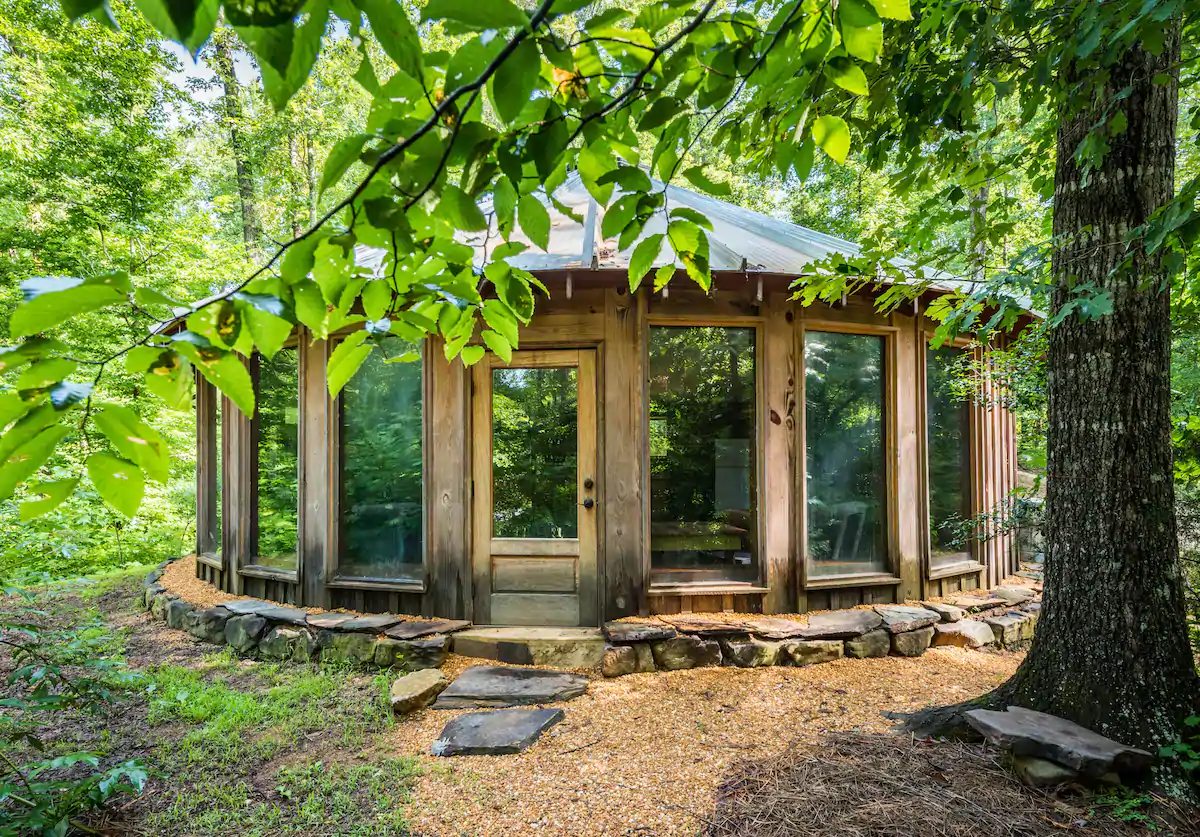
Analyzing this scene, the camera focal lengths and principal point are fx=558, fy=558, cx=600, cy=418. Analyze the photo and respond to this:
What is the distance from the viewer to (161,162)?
8.52 meters

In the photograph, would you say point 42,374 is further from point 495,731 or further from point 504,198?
point 495,731

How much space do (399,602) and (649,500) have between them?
225 cm

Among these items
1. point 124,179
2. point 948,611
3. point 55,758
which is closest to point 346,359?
point 55,758

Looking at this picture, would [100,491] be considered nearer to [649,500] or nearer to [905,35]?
[905,35]

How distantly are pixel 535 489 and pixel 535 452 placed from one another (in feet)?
0.98

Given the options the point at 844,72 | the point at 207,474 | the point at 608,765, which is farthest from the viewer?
the point at 207,474

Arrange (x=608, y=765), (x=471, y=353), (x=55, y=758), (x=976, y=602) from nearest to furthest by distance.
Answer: (x=471, y=353), (x=55, y=758), (x=608, y=765), (x=976, y=602)

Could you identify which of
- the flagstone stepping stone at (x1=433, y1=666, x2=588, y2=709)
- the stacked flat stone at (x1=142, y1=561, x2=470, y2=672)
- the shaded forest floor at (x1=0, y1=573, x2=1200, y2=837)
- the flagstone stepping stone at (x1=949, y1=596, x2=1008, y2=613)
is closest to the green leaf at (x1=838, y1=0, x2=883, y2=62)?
the shaded forest floor at (x1=0, y1=573, x2=1200, y2=837)

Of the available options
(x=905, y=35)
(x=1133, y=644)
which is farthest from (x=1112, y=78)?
(x=1133, y=644)

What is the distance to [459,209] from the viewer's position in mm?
826

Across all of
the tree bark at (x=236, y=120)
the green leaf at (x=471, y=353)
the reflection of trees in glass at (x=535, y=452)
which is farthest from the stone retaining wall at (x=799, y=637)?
the tree bark at (x=236, y=120)

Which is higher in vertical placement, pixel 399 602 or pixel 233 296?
pixel 233 296

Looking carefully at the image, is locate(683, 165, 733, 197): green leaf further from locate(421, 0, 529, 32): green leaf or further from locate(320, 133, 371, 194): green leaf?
locate(320, 133, 371, 194): green leaf

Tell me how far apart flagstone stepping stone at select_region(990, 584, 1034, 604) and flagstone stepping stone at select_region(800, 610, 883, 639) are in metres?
1.51
